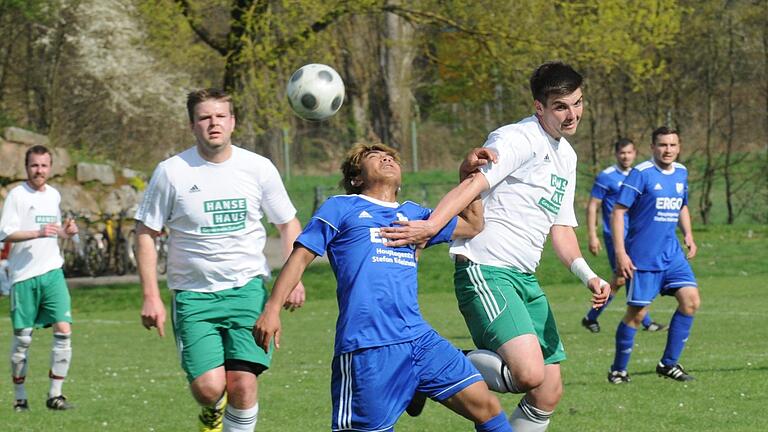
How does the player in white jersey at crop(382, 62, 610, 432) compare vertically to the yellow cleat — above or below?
above

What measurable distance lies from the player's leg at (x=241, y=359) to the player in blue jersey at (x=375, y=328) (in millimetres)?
1309

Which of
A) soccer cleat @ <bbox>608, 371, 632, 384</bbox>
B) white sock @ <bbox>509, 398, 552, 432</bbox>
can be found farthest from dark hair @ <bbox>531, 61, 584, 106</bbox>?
soccer cleat @ <bbox>608, 371, 632, 384</bbox>

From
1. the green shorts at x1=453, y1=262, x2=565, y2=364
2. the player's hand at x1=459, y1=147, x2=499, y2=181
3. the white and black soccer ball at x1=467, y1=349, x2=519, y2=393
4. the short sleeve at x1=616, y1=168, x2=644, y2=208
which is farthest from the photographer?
the short sleeve at x1=616, y1=168, x2=644, y2=208

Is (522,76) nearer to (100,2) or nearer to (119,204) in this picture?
(119,204)

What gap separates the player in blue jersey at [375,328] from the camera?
17.7 feet

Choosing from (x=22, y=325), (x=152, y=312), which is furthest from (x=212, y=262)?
(x=22, y=325)

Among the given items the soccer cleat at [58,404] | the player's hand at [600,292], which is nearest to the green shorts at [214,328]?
the player's hand at [600,292]

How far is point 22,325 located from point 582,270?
5473 millimetres

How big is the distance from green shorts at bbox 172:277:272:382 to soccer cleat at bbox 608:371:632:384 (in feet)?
12.6

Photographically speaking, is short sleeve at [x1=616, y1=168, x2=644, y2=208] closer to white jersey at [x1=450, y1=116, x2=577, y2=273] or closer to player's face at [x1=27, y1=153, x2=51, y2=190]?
white jersey at [x1=450, y1=116, x2=577, y2=273]

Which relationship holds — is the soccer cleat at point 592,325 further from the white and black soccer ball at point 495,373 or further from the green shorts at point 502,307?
the white and black soccer ball at point 495,373

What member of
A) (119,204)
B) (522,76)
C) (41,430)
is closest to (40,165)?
(41,430)

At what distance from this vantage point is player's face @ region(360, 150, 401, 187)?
5.64 metres

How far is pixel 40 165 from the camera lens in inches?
398
